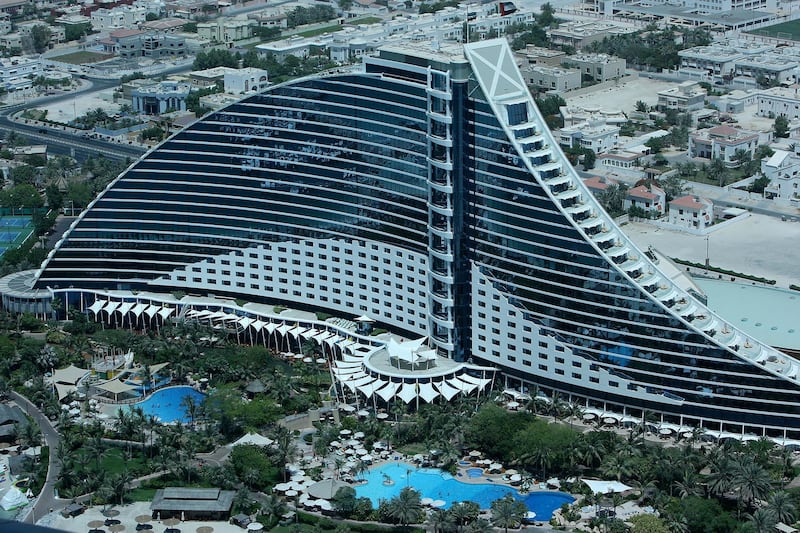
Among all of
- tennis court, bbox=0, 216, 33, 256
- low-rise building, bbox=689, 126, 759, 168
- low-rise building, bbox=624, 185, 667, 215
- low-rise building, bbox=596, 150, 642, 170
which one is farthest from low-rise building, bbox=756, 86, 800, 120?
tennis court, bbox=0, 216, 33, 256

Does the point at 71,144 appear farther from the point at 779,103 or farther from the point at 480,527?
the point at 480,527

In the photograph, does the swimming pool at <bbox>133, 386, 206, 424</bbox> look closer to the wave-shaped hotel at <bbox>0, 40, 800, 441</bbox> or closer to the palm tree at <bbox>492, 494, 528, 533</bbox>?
the wave-shaped hotel at <bbox>0, 40, 800, 441</bbox>

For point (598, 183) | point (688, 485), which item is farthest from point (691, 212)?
point (688, 485)

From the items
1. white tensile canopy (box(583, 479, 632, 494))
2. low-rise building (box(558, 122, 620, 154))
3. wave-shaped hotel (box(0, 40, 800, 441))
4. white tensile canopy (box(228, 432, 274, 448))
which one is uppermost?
wave-shaped hotel (box(0, 40, 800, 441))

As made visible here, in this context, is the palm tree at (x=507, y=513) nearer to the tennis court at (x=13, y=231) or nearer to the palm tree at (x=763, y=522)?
the palm tree at (x=763, y=522)

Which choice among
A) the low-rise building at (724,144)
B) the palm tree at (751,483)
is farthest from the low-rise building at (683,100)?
the palm tree at (751,483)

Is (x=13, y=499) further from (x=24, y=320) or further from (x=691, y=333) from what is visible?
(x=691, y=333)
